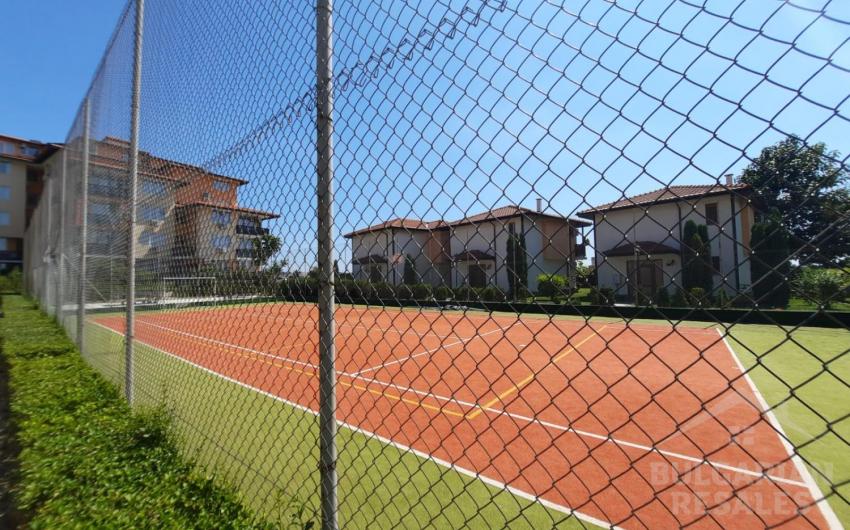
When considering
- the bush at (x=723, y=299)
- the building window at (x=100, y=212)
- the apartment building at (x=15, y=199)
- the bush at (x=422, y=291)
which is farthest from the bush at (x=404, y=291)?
the apartment building at (x=15, y=199)

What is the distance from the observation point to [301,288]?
7.13 ft

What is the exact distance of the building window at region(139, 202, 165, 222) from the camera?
4070mm

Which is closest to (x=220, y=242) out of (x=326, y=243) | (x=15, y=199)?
(x=326, y=243)

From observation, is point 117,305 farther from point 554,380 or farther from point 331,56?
point 554,380

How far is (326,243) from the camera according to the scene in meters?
1.69

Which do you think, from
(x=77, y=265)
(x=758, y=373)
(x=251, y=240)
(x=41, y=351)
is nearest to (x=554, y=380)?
(x=758, y=373)

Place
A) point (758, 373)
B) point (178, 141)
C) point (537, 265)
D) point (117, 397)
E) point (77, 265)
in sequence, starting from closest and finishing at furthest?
point (537, 265), point (178, 141), point (117, 397), point (77, 265), point (758, 373)

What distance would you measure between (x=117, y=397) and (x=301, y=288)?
3.74 meters

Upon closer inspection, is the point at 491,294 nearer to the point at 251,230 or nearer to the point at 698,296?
the point at 698,296

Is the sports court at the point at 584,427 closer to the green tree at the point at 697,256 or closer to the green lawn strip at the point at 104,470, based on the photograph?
the green tree at the point at 697,256

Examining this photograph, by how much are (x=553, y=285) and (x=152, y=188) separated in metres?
4.46

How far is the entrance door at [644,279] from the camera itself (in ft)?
3.54

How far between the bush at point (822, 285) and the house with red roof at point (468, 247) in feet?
1.53

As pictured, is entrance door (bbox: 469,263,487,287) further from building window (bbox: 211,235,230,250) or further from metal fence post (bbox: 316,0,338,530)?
building window (bbox: 211,235,230,250)
